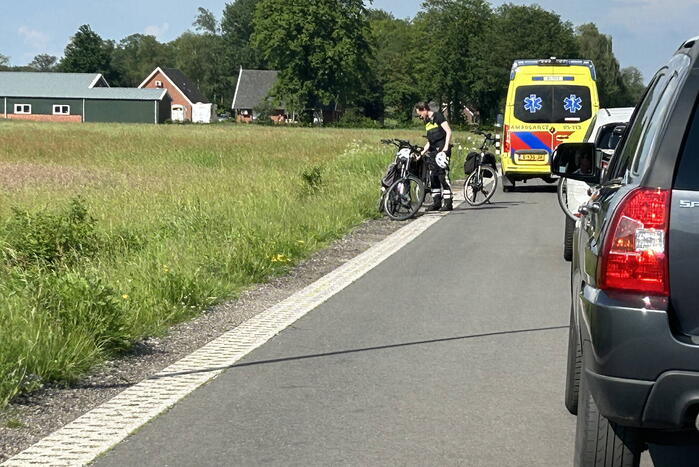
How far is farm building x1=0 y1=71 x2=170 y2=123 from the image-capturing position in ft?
423

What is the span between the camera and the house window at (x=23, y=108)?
13300 centimetres

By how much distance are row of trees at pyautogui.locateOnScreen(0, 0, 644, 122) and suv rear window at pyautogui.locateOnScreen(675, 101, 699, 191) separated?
105m

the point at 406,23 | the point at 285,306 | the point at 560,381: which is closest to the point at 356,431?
Result: the point at 560,381

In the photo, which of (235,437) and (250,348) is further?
(250,348)

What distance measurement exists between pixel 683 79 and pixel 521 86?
24.1m

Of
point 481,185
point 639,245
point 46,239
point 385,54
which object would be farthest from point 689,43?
point 385,54

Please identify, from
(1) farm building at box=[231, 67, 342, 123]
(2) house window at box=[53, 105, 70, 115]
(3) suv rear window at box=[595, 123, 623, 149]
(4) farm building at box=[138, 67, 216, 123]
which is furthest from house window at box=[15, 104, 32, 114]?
(3) suv rear window at box=[595, 123, 623, 149]

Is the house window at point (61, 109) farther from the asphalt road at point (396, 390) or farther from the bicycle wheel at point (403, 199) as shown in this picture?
the asphalt road at point (396, 390)

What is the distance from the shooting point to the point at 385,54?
152875 millimetres

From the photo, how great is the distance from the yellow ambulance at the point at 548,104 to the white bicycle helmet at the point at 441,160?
7.85 metres

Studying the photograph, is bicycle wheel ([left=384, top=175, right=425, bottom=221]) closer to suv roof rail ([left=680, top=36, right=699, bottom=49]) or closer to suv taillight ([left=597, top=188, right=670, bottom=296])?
suv roof rail ([left=680, top=36, right=699, bottom=49])

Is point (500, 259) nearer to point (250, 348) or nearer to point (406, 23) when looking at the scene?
point (250, 348)

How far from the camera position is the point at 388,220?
62.3 ft

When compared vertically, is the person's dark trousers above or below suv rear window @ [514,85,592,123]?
below
